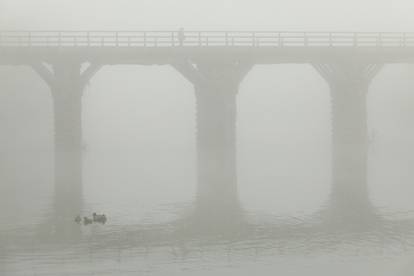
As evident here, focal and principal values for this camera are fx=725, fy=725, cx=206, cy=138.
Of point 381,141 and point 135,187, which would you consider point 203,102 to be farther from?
point 381,141

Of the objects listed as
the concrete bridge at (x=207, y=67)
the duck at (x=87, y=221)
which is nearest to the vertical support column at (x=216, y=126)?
the concrete bridge at (x=207, y=67)

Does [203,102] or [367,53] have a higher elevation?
[367,53]

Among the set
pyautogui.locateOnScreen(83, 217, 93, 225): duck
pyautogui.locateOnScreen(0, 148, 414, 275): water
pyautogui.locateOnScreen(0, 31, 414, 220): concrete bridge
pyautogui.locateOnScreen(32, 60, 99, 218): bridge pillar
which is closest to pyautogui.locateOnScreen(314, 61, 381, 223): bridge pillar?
pyautogui.locateOnScreen(0, 31, 414, 220): concrete bridge

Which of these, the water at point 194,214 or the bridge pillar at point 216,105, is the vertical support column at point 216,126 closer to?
the bridge pillar at point 216,105

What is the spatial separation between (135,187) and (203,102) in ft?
33.7

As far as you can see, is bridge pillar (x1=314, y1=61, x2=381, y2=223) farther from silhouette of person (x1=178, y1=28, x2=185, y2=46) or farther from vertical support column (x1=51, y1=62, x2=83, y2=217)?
vertical support column (x1=51, y1=62, x2=83, y2=217)

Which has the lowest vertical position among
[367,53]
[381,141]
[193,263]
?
[193,263]

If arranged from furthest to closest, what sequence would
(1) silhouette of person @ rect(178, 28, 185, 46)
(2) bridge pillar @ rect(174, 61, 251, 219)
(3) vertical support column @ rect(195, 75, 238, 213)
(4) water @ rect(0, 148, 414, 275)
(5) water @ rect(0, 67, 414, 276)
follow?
(2) bridge pillar @ rect(174, 61, 251, 219) < (1) silhouette of person @ rect(178, 28, 185, 46) < (3) vertical support column @ rect(195, 75, 238, 213) < (5) water @ rect(0, 67, 414, 276) < (4) water @ rect(0, 148, 414, 275)

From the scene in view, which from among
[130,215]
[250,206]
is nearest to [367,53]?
[250,206]

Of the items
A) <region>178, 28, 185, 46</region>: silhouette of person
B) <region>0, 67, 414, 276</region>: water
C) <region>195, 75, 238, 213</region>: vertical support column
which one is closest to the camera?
<region>0, 67, 414, 276</region>: water

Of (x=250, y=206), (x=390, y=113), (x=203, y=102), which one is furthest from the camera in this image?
(x=390, y=113)

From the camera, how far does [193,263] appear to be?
18.9 meters

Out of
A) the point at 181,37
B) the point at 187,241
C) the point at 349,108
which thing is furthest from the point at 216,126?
the point at 187,241

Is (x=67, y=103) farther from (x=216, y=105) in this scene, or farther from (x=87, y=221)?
(x=87, y=221)
